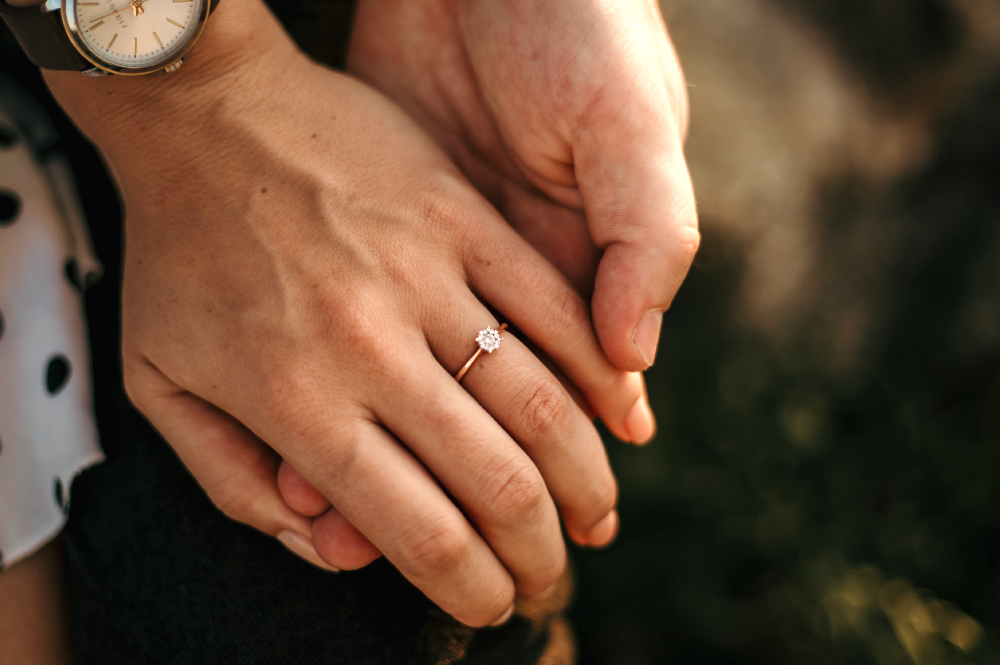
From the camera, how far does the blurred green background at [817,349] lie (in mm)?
1644

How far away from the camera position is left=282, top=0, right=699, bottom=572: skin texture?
885 millimetres

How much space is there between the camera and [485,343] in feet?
2.99

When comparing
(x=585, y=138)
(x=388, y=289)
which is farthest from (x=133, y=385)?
(x=585, y=138)

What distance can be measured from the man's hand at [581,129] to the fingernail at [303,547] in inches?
23.0

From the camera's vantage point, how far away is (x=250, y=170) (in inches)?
36.7

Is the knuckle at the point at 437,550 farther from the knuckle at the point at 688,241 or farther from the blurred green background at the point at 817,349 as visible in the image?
the blurred green background at the point at 817,349

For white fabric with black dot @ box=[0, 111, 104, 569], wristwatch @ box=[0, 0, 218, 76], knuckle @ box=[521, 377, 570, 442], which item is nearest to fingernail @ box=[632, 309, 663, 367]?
knuckle @ box=[521, 377, 570, 442]

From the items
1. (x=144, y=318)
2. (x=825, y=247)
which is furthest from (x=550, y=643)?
(x=825, y=247)

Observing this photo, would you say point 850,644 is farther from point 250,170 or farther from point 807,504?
point 250,170

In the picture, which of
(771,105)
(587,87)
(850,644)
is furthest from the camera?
(771,105)

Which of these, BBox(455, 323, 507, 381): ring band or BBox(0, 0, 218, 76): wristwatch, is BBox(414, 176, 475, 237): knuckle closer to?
BBox(455, 323, 507, 381): ring band

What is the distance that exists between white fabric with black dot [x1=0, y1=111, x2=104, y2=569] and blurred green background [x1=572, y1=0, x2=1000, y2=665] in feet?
4.61

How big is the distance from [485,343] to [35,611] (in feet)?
2.96

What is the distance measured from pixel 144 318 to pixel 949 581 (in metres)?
2.05
